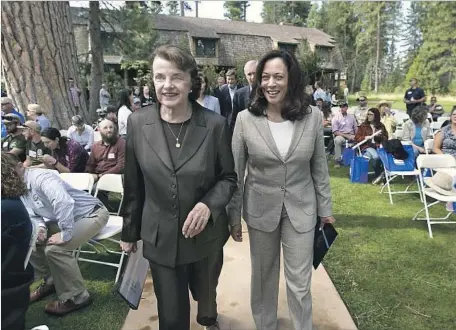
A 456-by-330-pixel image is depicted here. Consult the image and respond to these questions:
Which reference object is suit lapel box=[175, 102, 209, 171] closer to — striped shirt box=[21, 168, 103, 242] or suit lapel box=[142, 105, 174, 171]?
suit lapel box=[142, 105, 174, 171]

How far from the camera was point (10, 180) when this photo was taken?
229cm

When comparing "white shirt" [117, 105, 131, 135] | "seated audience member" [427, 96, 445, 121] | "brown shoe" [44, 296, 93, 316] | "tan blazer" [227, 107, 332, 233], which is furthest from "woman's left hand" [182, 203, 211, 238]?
"seated audience member" [427, 96, 445, 121]

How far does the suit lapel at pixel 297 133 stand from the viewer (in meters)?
2.22

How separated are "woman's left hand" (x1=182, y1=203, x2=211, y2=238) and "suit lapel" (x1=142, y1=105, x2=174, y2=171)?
0.80 feet

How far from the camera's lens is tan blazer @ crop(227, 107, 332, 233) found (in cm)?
224

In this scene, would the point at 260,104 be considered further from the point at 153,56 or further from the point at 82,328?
the point at 82,328

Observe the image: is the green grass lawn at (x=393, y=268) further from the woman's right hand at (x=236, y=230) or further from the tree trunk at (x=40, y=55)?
the tree trunk at (x=40, y=55)

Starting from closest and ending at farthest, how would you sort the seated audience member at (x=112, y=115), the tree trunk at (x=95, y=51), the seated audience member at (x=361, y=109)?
the seated audience member at (x=112, y=115) < the seated audience member at (x=361, y=109) < the tree trunk at (x=95, y=51)

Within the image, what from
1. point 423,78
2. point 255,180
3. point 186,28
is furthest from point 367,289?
point 423,78

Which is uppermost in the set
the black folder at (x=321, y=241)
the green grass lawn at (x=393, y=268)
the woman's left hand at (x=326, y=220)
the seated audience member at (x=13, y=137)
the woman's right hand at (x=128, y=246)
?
the seated audience member at (x=13, y=137)

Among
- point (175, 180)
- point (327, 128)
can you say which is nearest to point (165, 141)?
point (175, 180)

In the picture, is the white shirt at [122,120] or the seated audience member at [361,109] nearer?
the white shirt at [122,120]

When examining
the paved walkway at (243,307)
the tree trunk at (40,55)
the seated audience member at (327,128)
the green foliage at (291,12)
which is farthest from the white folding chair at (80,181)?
the green foliage at (291,12)

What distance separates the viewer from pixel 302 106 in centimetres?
225
